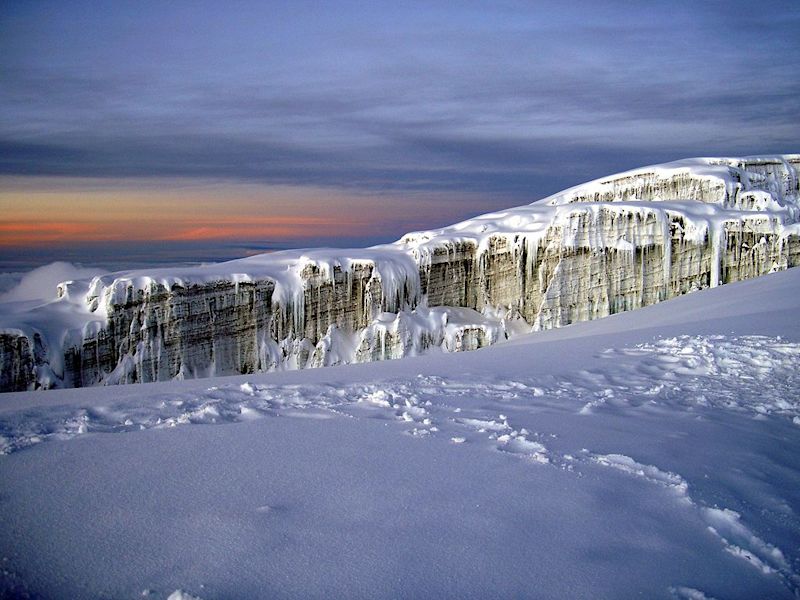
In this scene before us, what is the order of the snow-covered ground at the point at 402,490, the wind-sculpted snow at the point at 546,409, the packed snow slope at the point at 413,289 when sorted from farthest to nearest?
the packed snow slope at the point at 413,289 → the wind-sculpted snow at the point at 546,409 → the snow-covered ground at the point at 402,490

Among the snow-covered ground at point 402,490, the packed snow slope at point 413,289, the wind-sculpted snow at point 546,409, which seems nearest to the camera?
the snow-covered ground at point 402,490

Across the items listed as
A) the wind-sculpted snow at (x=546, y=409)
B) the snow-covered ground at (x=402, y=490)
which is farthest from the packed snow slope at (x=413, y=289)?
the wind-sculpted snow at (x=546, y=409)

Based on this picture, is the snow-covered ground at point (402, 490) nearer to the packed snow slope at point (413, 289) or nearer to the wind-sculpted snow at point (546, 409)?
the wind-sculpted snow at point (546, 409)

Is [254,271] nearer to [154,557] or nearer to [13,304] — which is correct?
[13,304]

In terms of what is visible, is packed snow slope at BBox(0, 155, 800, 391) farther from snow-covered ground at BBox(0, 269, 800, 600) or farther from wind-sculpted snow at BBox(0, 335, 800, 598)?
wind-sculpted snow at BBox(0, 335, 800, 598)

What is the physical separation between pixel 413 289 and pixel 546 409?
2098cm

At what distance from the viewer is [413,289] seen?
1003 inches

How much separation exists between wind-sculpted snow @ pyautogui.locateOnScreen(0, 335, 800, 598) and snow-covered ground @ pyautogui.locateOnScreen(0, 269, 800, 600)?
2cm

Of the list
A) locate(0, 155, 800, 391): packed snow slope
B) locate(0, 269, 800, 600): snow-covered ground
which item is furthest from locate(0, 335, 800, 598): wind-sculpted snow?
locate(0, 155, 800, 391): packed snow slope

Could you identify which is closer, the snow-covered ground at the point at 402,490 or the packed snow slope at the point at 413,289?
the snow-covered ground at the point at 402,490

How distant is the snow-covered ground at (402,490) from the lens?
2.19 meters

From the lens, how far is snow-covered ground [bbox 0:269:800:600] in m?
2.19

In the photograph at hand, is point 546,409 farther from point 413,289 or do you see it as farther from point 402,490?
point 413,289

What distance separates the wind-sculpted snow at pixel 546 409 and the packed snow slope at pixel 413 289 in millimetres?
16056
